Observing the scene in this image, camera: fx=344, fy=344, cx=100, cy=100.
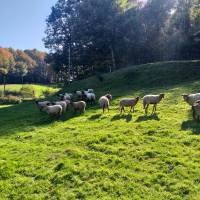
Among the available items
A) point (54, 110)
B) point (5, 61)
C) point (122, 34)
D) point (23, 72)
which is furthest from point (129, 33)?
point (5, 61)

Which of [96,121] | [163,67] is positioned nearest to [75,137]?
[96,121]

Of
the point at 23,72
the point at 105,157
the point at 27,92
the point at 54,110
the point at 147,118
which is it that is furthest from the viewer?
the point at 23,72

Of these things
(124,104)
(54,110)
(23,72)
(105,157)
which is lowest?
(105,157)

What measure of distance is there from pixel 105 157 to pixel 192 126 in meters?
6.64

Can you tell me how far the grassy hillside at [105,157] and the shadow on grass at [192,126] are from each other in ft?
0.19

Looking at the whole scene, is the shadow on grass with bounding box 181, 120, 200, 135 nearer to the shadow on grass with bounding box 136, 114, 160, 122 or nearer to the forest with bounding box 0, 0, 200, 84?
the shadow on grass with bounding box 136, 114, 160, 122

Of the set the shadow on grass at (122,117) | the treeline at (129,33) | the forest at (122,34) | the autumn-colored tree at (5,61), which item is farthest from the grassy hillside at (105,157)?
the autumn-colored tree at (5,61)

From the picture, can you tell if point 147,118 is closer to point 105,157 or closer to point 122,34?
point 105,157

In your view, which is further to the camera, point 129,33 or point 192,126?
point 129,33

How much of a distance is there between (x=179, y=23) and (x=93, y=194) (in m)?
60.9

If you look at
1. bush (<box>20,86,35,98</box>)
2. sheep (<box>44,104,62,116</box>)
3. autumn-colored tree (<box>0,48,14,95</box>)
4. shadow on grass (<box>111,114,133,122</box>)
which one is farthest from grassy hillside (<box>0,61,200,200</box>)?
autumn-colored tree (<box>0,48,14,95</box>)

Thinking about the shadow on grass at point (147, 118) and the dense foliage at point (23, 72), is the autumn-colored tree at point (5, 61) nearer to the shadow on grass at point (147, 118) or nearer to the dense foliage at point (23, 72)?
the dense foliage at point (23, 72)

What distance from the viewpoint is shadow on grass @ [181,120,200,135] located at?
19.9 metres

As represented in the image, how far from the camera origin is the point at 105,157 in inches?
672
